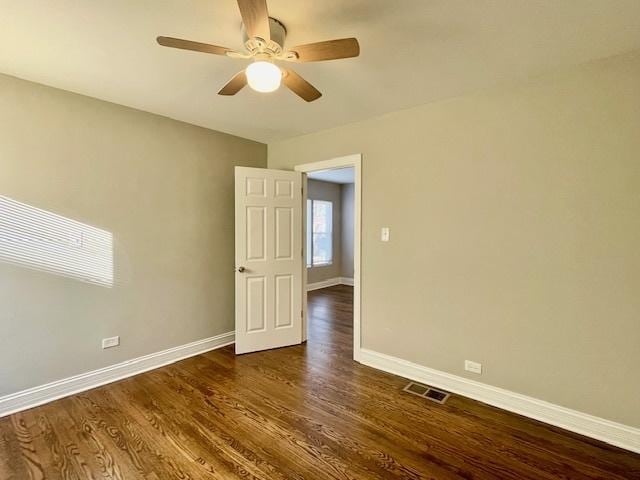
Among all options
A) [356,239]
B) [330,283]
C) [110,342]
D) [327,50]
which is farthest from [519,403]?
[330,283]

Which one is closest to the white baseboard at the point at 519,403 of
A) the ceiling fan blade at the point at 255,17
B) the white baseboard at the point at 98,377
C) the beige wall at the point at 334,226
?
the white baseboard at the point at 98,377

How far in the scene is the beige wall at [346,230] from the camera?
24.6 ft

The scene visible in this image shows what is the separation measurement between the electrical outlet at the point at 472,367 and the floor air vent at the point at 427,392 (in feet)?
0.90

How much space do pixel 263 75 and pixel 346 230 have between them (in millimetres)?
6104

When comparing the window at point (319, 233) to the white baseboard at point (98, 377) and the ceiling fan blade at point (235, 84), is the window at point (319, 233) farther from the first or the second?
the ceiling fan blade at point (235, 84)

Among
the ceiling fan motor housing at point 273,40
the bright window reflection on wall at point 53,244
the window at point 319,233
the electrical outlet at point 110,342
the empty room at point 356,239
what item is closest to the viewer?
the ceiling fan motor housing at point 273,40

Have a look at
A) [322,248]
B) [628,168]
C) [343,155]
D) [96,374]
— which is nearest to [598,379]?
[628,168]

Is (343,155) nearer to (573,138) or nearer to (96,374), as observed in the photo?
(573,138)

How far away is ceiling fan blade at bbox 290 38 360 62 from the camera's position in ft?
4.74

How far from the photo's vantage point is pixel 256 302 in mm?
3404

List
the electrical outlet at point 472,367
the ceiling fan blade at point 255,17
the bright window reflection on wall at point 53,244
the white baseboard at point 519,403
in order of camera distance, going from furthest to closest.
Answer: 1. the electrical outlet at point 472,367
2. the bright window reflection on wall at point 53,244
3. the white baseboard at point 519,403
4. the ceiling fan blade at point 255,17

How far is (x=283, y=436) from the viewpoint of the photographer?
6.56ft

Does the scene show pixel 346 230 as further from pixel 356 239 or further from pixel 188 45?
pixel 188 45

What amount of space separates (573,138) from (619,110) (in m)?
0.26
